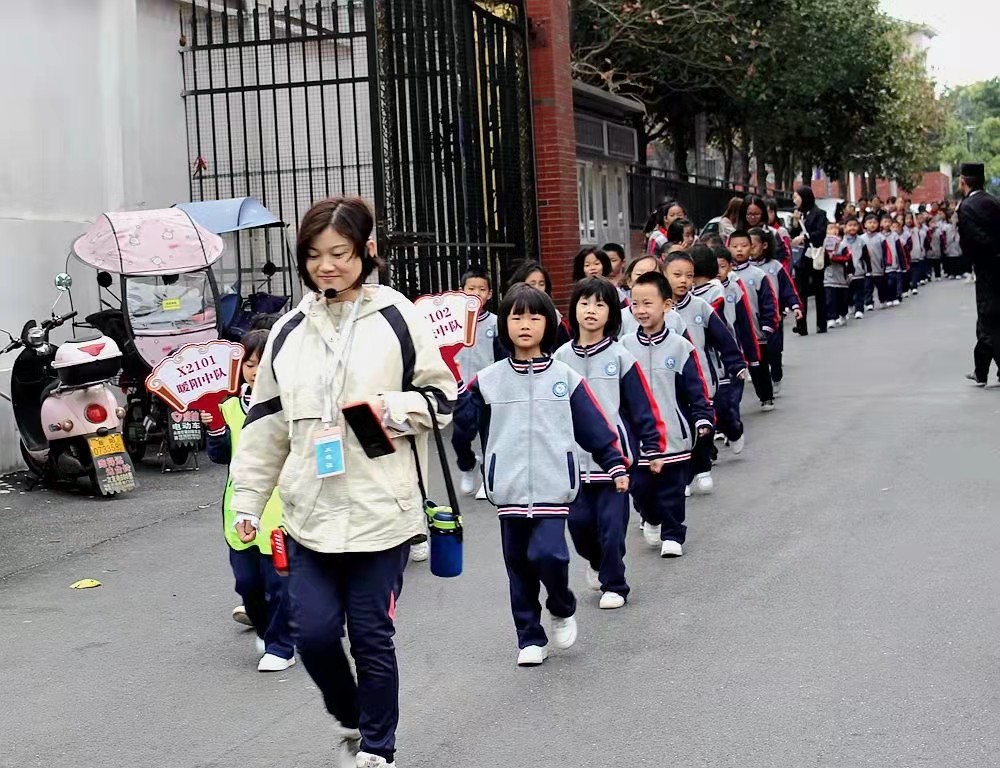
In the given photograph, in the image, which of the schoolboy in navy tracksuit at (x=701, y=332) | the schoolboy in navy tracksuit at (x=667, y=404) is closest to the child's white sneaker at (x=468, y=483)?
the schoolboy in navy tracksuit at (x=701, y=332)

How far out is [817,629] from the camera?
21.9 ft

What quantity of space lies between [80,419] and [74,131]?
3534 millimetres

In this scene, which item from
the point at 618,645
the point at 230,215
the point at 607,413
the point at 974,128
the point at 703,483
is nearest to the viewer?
the point at 618,645

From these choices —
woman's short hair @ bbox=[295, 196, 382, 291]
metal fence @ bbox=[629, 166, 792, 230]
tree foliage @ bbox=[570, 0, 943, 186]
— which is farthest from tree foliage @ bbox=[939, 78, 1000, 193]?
woman's short hair @ bbox=[295, 196, 382, 291]

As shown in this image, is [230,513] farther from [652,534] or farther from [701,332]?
[701,332]

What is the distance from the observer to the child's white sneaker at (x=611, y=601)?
7328 millimetres

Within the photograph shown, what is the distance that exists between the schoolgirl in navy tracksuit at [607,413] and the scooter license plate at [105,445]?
444 centimetres

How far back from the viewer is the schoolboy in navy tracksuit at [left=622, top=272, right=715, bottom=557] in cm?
849

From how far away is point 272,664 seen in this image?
6.55 metres

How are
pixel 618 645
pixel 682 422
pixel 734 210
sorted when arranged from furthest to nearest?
1. pixel 734 210
2. pixel 682 422
3. pixel 618 645

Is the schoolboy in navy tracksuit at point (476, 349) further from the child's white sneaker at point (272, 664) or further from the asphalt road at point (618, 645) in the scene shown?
the child's white sneaker at point (272, 664)

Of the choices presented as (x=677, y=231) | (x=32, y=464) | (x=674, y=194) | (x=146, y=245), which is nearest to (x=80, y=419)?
(x=32, y=464)

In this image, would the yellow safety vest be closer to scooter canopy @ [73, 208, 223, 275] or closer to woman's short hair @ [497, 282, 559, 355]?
woman's short hair @ [497, 282, 559, 355]

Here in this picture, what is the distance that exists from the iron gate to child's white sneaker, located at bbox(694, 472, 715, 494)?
406 cm
